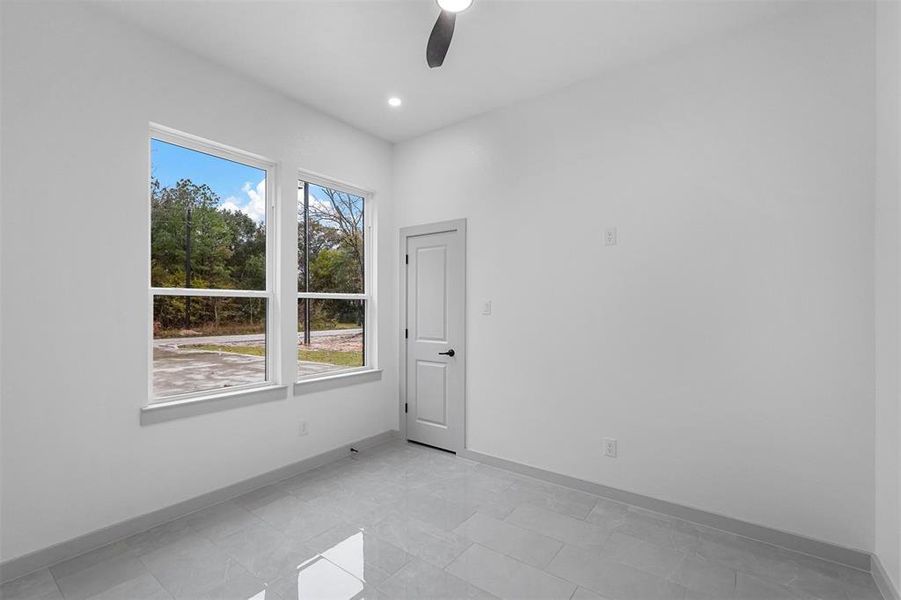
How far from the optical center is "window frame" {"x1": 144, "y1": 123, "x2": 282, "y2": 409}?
2.66 meters

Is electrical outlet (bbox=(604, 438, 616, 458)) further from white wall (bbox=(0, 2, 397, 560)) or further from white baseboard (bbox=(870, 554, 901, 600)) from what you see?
white wall (bbox=(0, 2, 397, 560))

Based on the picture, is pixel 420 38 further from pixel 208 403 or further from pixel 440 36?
pixel 208 403

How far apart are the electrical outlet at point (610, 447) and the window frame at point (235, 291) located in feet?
8.12

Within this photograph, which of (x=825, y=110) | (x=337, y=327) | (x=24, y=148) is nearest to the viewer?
(x=24, y=148)

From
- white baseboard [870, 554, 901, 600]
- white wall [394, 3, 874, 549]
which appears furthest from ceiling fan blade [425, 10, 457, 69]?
white baseboard [870, 554, 901, 600]

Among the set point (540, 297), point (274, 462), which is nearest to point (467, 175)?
point (540, 297)

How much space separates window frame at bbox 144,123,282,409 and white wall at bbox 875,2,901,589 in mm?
3624

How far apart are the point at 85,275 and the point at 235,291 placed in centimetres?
89

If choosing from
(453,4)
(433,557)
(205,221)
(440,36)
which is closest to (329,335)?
(205,221)

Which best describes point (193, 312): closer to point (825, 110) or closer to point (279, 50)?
point (279, 50)

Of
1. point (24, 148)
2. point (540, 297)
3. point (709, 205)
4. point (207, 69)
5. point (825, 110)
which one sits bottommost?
point (540, 297)

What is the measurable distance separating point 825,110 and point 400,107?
9.15ft

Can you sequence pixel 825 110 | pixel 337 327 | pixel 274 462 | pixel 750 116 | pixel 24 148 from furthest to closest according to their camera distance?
pixel 337 327, pixel 274 462, pixel 750 116, pixel 825 110, pixel 24 148

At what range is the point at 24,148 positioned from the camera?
7.02 ft
